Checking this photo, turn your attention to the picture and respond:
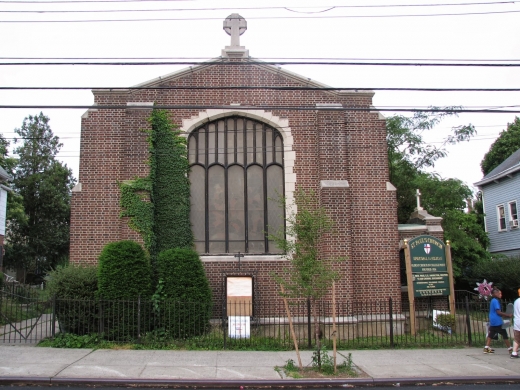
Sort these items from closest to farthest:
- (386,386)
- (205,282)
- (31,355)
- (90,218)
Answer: (386,386) < (31,355) < (205,282) < (90,218)

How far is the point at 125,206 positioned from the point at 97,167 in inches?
60.5

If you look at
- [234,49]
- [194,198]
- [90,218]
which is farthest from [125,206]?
[234,49]

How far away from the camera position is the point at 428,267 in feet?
51.2

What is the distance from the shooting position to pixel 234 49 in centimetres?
1667

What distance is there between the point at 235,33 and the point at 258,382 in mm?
11824

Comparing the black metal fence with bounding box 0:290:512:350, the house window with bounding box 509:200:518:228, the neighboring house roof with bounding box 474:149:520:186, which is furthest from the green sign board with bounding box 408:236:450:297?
the house window with bounding box 509:200:518:228

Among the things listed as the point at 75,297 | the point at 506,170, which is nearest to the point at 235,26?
the point at 75,297

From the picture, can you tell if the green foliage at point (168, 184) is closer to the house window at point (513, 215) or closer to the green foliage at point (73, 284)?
the green foliage at point (73, 284)

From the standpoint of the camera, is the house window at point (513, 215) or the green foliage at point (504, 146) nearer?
the house window at point (513, 215)

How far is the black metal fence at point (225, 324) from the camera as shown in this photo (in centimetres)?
1309

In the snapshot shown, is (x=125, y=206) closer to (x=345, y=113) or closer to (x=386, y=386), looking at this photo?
(x=345, y=113)

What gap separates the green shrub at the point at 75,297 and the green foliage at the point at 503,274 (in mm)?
17339

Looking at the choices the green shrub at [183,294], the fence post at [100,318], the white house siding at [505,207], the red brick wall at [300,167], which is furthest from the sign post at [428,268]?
the white house siding at [505,207]

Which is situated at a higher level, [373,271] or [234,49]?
[234,49]
